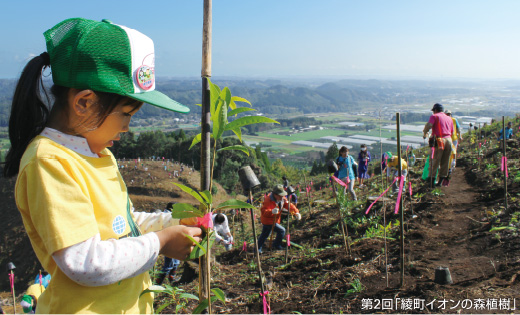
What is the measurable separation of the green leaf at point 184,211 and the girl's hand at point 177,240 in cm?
5

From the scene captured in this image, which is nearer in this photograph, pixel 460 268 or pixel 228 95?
pixel 228 95

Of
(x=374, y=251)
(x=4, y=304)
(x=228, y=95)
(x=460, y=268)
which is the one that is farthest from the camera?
(x=4, y=304)

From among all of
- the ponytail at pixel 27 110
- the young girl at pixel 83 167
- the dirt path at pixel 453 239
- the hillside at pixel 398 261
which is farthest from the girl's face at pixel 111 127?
the dirt path at pixel 453 239

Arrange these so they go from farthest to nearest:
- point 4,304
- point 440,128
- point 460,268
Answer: point 4,304, point 440,128, point 460,268

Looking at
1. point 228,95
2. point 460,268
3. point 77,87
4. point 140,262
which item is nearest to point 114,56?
point 77,87

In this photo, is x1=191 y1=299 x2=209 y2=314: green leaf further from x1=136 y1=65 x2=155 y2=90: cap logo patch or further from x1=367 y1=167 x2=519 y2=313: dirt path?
x1=367 y1=167 x2=519 y2=313: dirt path

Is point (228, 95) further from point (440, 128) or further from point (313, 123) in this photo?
point (313, 123)

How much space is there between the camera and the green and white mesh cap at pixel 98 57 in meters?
1.14

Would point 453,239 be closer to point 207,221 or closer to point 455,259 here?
point 455,259

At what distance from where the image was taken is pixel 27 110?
1216 millimetres

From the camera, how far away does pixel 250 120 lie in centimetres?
128

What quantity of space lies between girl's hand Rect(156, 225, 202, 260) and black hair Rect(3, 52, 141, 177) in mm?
477

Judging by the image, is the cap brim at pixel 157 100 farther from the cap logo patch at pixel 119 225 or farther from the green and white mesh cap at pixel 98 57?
the cap logo patch at pixel 119 225

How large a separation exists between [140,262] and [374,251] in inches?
152
